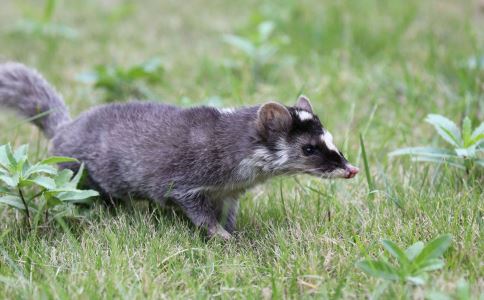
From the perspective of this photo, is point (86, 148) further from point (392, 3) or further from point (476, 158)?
point (392, 3)

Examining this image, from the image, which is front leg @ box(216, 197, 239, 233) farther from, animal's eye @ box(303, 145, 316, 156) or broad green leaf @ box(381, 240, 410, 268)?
broad green leaf @ box(381, 240, 410, 268)

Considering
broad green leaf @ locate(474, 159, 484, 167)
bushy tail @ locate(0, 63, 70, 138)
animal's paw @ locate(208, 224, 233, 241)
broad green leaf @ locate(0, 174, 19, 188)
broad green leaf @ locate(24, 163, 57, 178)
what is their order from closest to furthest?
broad green leaf @ locate(0, 174, 19, 188) → broad green leaf @ locate(24, 163, 57, 178) → animal's paw @ locate(208, 224, 233, 241) → broad green leaf @ locate(474, 159, 484, 167) → bushy tail @ locate(0, 63, 70, 138)

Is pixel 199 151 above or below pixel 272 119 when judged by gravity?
below

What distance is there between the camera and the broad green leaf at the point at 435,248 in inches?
130

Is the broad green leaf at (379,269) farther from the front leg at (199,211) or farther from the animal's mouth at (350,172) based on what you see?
the front leg at (199,211)

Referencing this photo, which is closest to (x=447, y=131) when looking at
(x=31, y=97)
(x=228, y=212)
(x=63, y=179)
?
(x=228, y=212)

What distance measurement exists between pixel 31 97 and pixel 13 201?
141 centimetres

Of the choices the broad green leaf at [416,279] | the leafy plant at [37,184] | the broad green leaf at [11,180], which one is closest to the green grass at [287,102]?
the broad green leaf at [416,279]

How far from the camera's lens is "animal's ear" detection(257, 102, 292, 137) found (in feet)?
14.1

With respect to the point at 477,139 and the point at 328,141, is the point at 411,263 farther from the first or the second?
the point at 477,139

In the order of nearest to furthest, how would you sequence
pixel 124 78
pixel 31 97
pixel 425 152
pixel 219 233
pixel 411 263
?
pixel 411 263 → pixel 219 233 → pixel 425 152 → pixel 31 97 → pixel 124 78

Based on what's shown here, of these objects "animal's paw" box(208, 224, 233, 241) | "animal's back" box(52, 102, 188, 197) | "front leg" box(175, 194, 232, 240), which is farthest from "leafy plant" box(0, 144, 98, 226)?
"animal's paw" box(208, 224, 233, 241)

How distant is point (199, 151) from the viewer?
4434 mm

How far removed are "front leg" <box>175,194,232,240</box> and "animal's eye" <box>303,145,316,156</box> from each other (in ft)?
2.42
